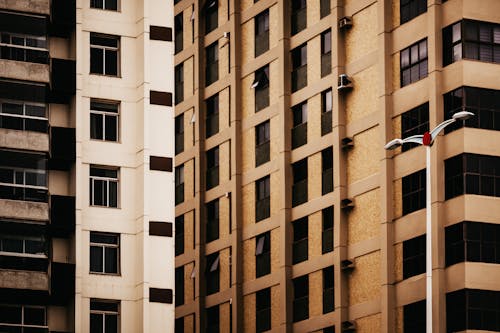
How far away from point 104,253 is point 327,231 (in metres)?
18.1

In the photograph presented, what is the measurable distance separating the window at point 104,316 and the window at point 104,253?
47.4 inches

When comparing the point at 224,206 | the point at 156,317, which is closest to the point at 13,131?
the point at 156,317

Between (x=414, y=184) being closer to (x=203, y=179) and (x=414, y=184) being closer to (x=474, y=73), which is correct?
(x=474, y=73)

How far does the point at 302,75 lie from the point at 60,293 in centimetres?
2483

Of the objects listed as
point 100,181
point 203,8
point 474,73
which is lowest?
point 100,181

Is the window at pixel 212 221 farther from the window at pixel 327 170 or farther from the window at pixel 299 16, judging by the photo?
the window at pixel 327 170

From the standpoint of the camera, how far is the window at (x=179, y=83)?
105 m

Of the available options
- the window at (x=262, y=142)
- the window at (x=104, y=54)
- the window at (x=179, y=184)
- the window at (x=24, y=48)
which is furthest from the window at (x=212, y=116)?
the window at (x=24, y=48)

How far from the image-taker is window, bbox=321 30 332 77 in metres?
90.6

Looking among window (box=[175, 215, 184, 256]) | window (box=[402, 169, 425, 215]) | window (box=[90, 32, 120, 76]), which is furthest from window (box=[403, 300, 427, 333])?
window (box=[175, 215, 184, 256])

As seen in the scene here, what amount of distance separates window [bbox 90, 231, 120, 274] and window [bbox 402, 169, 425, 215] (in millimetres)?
14531

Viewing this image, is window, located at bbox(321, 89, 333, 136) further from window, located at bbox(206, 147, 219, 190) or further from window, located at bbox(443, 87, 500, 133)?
window, located at bbox(206, 147, 219, 190)

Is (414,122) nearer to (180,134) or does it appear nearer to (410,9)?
(410,9)

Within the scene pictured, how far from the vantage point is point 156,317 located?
72.6 metres
